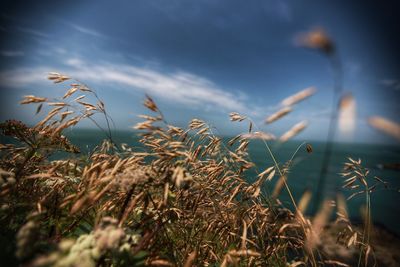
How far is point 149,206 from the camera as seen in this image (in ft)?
7.52

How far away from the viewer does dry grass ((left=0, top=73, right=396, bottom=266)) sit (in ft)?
4.09

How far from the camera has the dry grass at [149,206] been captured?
1245 millimetres

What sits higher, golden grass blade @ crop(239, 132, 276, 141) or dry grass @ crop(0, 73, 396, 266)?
golden grass blade @ crop(239, 132, 276, 141)

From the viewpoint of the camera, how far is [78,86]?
2424mm

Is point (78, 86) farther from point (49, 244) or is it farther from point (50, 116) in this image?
point (49, 244)

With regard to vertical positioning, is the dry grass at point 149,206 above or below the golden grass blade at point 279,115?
below

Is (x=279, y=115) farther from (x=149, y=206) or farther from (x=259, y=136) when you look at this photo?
(x=149, y=206)

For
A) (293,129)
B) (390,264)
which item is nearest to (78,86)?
(293,129)

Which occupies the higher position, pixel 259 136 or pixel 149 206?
pixel 259 136

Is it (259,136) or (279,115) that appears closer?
(279,115)

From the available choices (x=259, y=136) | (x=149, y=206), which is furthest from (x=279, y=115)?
(x=149, y=206)

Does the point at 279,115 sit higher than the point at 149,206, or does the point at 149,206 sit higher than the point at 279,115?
the point at 279,115

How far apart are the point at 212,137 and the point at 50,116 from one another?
163 centimetres

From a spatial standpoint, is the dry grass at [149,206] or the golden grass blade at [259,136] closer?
the dry grass at [149,206]
